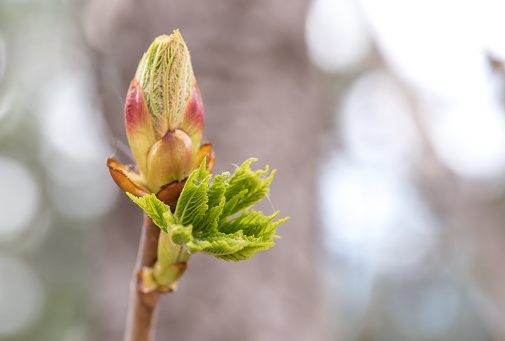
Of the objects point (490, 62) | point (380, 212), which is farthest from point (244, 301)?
point (380, 212)

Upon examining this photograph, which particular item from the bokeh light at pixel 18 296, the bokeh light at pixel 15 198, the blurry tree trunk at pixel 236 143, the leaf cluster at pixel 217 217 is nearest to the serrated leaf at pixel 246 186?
the leaf cluster at pixel 217 217

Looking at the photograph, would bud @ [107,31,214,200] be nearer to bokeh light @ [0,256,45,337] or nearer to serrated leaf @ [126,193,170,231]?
serrated leaf @ [126,193,170,231]

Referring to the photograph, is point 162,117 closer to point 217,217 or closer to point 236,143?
point 217,217

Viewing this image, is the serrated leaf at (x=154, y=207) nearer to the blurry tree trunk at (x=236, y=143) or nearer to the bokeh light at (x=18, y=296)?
the blurry tree trunk at (x=236, y=143)

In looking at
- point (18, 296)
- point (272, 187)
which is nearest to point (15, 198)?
point (18, 296)

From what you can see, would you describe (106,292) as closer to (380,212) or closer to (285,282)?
(285,282)

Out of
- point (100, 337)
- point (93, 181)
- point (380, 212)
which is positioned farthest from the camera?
point (93, 181)
